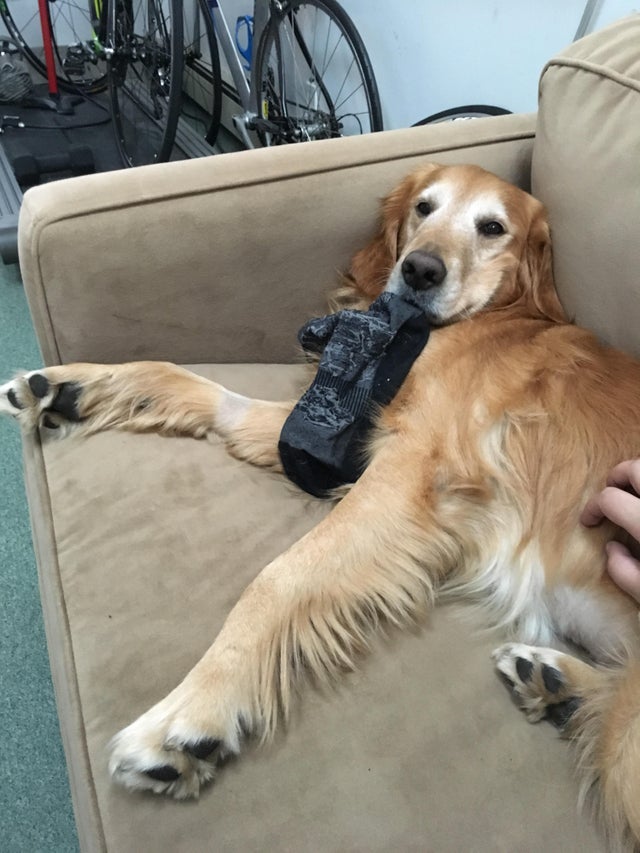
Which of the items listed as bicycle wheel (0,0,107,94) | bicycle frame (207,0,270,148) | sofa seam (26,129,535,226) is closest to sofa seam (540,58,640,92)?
sofa seam (26,129,535,226)

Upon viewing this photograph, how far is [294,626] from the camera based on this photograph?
109 cm

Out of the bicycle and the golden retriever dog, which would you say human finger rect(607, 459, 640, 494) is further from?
the bicycle

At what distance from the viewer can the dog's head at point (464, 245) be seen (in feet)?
4.76

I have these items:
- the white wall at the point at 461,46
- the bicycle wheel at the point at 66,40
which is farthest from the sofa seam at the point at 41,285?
the bicycle wheel at the point at 66,40

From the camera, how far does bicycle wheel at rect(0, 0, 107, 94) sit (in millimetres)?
3932

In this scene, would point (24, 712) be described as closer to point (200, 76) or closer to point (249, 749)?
point (249, 749)

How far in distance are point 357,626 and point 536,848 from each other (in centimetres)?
40

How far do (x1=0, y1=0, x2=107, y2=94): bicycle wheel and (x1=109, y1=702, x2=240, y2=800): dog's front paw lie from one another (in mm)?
4025

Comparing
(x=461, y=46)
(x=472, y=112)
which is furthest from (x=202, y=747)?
(x=461, y=46)

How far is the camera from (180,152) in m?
3.66

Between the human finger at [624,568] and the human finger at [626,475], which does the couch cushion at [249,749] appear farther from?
the human finger at [626,475]

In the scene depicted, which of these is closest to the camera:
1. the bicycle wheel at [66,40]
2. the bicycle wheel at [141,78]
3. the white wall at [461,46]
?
the white wall at [461,46]

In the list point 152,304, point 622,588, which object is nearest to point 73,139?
point 152,304

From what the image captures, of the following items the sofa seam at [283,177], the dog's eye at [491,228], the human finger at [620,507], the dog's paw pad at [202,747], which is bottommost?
the dog's paw pad at [202,747]
